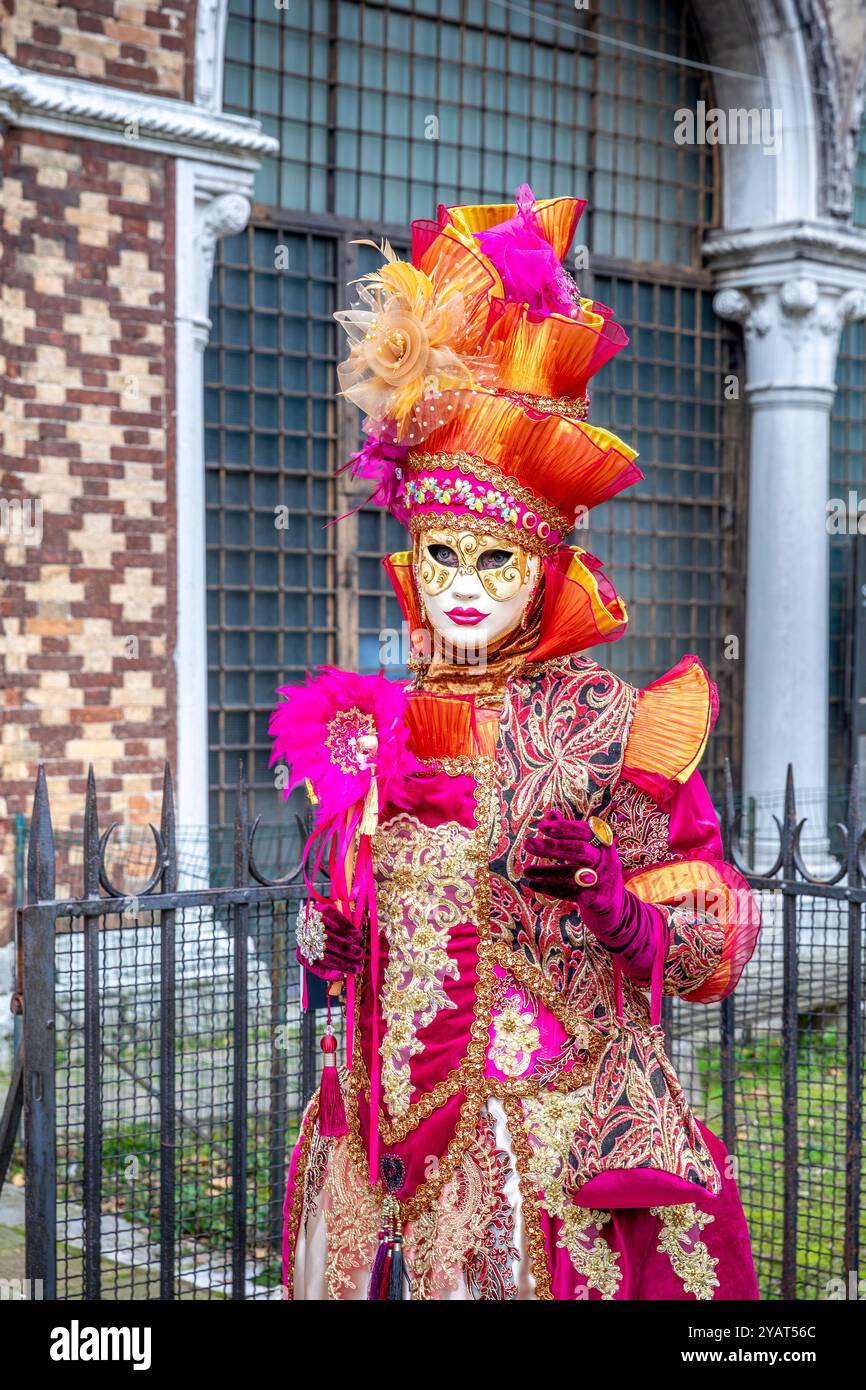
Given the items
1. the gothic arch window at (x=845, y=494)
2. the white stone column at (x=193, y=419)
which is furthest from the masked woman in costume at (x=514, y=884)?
the gothic arch window at (x=845, y=494)

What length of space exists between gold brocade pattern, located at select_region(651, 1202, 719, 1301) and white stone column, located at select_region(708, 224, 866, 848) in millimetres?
5206

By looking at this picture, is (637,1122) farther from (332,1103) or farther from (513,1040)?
(332,1103)

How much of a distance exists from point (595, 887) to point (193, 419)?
3849 mm

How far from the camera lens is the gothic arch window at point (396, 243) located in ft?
20.6

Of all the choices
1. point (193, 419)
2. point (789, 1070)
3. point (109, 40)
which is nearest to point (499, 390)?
point (789, 1070)

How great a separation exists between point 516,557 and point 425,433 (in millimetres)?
→ 254

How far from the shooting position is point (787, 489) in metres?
7.53

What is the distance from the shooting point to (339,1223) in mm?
2479

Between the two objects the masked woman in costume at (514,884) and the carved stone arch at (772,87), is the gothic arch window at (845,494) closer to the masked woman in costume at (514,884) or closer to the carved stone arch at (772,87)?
the carved stone arch at (772,87)

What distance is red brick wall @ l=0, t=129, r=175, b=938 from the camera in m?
5.17

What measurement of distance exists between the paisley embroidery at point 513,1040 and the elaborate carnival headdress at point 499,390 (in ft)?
2.01

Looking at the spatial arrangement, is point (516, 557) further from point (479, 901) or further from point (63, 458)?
point (63, 458)

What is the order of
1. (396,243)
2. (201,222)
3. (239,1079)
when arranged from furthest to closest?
(396,243) < (201,222) < (239,1079)

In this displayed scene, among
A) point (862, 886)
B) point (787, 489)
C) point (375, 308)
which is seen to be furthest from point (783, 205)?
point (375, 308)
